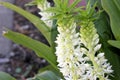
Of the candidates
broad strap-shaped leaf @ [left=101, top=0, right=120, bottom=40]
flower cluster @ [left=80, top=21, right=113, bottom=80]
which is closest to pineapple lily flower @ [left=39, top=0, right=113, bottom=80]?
flower cluster @ [left=80, top=21, right=113, bottom=80]

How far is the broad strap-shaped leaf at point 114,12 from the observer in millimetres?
1007

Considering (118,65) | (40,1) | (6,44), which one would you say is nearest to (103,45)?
(118,65)

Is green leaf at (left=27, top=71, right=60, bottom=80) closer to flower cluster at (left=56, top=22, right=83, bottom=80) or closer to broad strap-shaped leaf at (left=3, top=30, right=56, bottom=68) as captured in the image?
broad strap-shaped leaf at (left=3, top=30, right=56, bottom=68)

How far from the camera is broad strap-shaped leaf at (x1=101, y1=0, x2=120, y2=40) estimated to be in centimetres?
101

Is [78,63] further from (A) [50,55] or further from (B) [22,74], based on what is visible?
(B) [22,74]

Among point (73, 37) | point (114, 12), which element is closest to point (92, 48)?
point (73, 37)

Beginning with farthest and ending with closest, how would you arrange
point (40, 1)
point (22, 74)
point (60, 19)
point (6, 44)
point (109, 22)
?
point (6, 44)
point (22, 74)
point (109, 22)
point (40, 1)
point (60, 19)

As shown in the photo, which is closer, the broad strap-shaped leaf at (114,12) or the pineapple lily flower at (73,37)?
the pineapple lily flower at (73,37)

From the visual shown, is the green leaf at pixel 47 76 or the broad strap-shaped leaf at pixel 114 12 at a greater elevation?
the broad strap-shaped leaf at pixel 114 12

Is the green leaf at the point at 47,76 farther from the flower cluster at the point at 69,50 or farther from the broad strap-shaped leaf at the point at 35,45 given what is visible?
the flower cluster at the point at 69,50

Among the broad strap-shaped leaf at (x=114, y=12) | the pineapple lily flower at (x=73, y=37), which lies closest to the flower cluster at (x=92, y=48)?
the pineapple lily flower at (x=73, y=37)

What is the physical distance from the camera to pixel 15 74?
108 inches

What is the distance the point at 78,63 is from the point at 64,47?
0.15ft

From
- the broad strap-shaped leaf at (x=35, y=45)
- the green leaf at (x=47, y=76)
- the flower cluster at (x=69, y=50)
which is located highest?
the broad strap-shaped leaf at (x=35, y=45)
